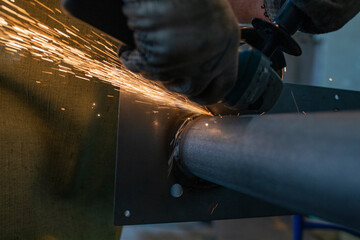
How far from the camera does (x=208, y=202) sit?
83 cm

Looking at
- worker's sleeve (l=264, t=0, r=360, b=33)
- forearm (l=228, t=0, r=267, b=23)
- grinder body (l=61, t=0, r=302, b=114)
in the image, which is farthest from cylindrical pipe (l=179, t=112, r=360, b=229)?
forearm (l=228, t=0, r=267, b=23)

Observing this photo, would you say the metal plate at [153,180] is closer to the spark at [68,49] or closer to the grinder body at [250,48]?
the spark at [68,49]

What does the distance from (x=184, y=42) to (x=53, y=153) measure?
0.62 metres

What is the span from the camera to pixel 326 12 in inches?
29.1

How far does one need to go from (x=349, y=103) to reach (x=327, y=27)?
0.33 m

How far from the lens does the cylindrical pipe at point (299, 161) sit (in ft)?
1.01

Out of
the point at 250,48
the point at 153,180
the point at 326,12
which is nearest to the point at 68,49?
the point at 153,180

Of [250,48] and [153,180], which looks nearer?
[250,48]

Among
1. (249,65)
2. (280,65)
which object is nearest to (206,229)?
(280,65)

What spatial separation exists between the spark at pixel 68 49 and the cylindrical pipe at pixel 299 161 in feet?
Result: 1.11

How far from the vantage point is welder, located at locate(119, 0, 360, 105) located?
38 centimetres

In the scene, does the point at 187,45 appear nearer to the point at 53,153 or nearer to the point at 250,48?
the point at 250,48

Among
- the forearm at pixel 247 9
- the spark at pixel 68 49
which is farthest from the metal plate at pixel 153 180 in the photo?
the forearm at pixel 247 9

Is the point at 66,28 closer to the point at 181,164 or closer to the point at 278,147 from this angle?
the point at 181,164
